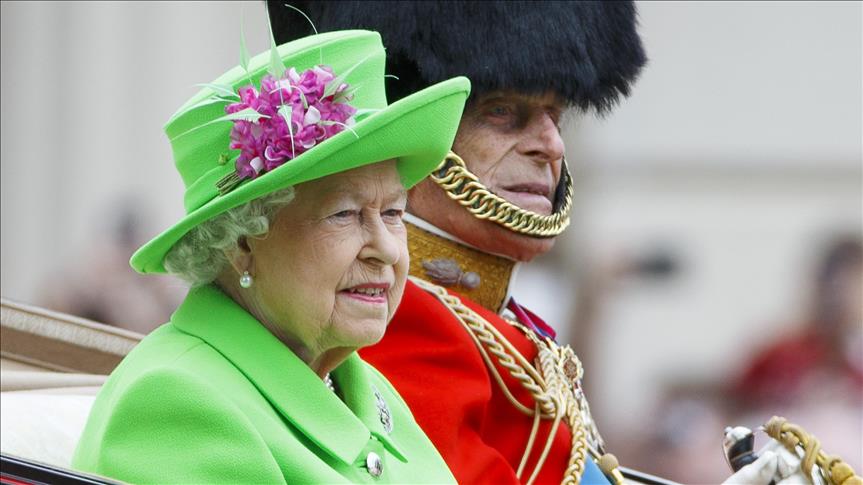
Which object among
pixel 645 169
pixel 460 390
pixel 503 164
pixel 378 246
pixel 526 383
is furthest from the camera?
pixel 645 169

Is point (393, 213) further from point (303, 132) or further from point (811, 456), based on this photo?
point (811, 456)

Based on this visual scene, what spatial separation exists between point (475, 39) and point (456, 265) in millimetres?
463

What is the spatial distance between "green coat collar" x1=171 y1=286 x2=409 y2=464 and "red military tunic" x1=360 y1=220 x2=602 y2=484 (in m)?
0.60

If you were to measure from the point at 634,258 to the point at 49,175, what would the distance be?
246 cm

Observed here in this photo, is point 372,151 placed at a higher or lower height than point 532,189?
higher

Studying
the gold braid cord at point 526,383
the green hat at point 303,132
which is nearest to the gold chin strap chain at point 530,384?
the gold braid cord at point 526,383

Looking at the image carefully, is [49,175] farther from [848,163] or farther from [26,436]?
[26,436]

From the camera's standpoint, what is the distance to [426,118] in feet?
8.94

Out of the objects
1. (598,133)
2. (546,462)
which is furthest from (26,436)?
(598,133)

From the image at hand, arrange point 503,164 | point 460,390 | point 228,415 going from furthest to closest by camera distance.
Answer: point 503,164
point 460,390
point 228,415

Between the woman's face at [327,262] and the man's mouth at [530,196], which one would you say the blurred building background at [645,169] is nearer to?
the man's mouth at [530,196]

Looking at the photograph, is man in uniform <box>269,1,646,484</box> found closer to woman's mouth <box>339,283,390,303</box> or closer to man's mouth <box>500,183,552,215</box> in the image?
man's mouth <box>500,183,552,215</box>

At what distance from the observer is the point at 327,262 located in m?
2.69

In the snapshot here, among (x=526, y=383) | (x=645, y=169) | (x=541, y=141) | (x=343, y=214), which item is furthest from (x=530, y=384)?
(x=645, y=169)
